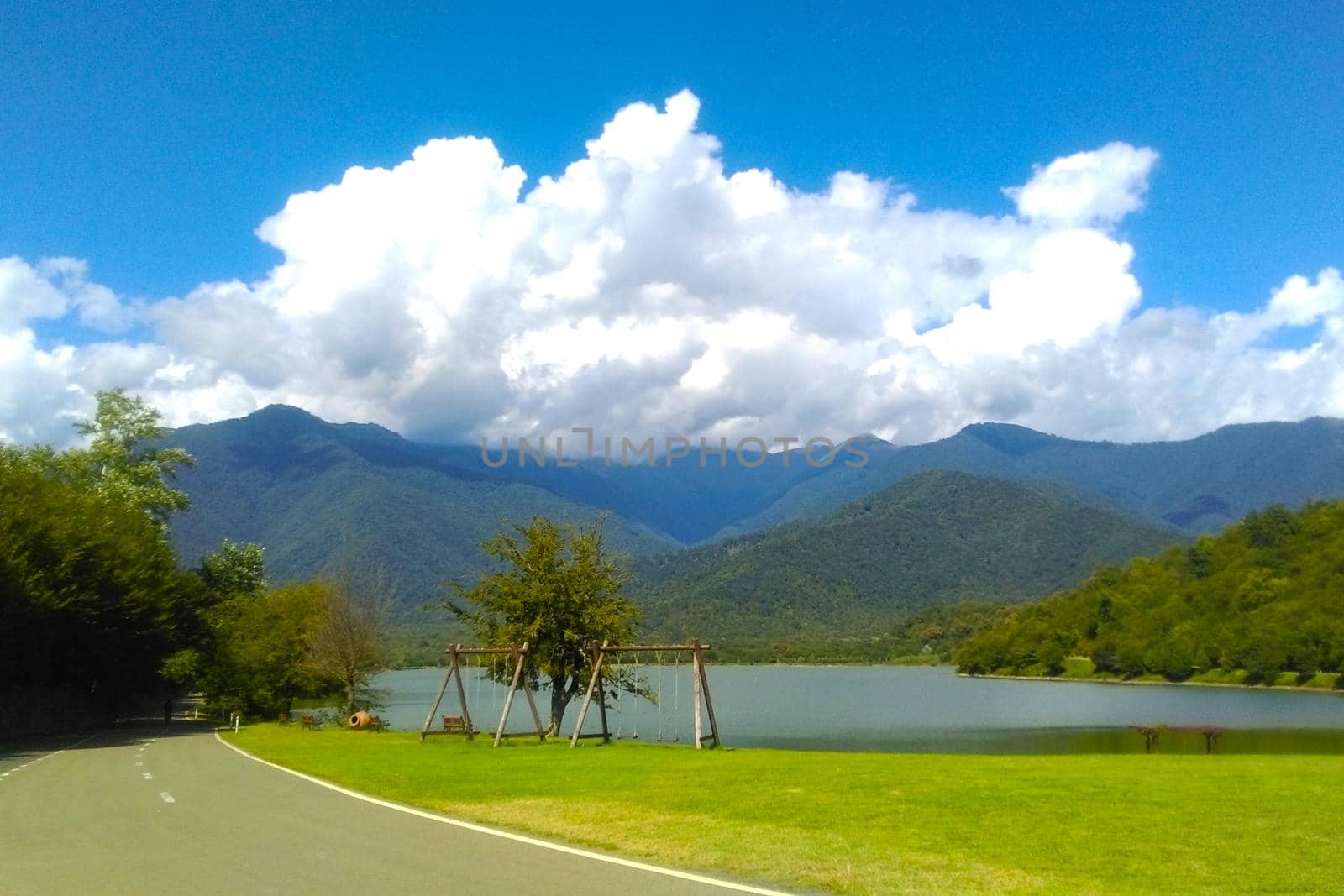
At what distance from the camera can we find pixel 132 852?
12258 millimetres

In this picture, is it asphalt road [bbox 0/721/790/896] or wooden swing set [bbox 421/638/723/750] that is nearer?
asphalt road [bbox 0/721/790/896]

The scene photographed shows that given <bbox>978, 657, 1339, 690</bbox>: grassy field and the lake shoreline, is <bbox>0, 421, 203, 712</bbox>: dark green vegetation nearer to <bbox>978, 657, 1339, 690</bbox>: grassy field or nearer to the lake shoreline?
the lake shoreline

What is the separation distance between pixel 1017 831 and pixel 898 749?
2924 centimetres

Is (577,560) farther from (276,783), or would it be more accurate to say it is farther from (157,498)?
(157,498)

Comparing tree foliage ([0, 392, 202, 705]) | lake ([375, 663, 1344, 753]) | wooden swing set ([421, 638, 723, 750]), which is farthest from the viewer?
lake ([375, 663, 1344, 753])

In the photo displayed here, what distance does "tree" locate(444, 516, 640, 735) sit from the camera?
34438mm

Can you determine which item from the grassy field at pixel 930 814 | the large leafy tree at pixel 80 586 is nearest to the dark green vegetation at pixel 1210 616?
the grassy field at pixel 930 814

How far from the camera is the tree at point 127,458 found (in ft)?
193

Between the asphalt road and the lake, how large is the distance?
60.7 feet

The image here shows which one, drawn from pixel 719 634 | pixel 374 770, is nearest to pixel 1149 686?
pixel 719 634

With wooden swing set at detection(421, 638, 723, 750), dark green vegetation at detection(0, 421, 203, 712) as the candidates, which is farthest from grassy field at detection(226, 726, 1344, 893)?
dark green vegetation at detection(0, 421, 203, 712)

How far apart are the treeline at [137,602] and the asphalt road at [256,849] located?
935 inches

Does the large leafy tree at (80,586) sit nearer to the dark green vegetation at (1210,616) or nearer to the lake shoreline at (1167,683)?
the lake shoreline at (1167,683)

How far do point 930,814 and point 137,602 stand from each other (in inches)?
1721
